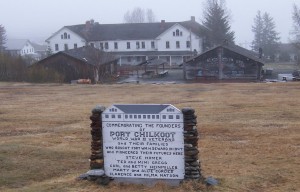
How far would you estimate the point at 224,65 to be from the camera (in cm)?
5356

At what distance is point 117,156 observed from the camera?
990 centimetres

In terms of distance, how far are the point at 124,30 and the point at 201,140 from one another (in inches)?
2891

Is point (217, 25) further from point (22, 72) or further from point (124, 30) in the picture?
point (22, 72)

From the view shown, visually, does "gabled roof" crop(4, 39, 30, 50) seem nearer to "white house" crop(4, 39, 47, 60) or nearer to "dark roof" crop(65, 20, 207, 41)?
"white house" crop(4, 39, 47, 60)

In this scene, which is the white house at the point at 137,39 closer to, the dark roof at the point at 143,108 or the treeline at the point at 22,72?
the treeline at the point at 22,72

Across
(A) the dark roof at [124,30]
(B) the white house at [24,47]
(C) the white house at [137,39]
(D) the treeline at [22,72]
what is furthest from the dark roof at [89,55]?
(B) the white house at [24,47]

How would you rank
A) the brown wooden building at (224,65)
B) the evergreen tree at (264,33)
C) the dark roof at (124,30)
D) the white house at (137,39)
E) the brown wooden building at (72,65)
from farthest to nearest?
the evergreen tree at (264,33)
the dark roof at (124,30)
the white house at (137,39)
the brown wooden building at (72,65)
the brown wooden building at (224,65)

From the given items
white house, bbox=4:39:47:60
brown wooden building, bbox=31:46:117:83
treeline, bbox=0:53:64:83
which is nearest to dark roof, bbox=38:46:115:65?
brown wooden building, bbox=31:46:117:83

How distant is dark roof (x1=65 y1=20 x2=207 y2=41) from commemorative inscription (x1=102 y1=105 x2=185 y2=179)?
75333mm

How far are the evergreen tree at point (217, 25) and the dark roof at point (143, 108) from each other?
80309mm

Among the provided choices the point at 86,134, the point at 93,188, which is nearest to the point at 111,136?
the point at 93,188

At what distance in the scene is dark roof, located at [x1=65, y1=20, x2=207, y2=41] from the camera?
281ft

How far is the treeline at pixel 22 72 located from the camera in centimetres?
5203

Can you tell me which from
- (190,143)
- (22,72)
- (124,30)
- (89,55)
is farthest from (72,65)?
(190,143)
